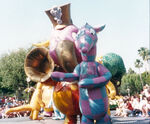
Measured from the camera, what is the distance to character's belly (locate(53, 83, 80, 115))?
4.52 m

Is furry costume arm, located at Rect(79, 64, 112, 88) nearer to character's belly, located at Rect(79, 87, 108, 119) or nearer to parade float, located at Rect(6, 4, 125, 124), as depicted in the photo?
character's belly, located at Rect(79, 87, 108, 119)

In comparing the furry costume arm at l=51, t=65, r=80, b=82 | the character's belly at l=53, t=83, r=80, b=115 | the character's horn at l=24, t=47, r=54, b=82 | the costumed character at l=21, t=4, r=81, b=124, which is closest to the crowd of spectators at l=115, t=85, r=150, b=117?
the costumed character at l=21, t=4, r=81, b=124

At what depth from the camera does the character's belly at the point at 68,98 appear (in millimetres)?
4523

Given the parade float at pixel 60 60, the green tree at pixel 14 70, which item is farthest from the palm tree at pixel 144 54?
the parade float at pixel 60 60

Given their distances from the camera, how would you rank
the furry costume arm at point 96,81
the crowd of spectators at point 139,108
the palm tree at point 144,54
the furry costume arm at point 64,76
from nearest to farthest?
the furry costume arm at point 96,81, the furry costume arm at point 64,76, the crowd of spectators at point 139,108, the palm tree at point 144,54

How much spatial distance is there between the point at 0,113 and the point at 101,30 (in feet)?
39.1

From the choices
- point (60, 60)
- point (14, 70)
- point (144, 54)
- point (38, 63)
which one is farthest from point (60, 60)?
point (144, 54)

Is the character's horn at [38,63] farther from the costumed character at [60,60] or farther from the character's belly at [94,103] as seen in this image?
the character's belly at [94,103]

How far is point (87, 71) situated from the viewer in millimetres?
4020

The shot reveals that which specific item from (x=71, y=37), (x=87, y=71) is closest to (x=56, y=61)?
(x=71, y=37)

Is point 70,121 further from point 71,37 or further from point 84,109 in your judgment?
point 71,37

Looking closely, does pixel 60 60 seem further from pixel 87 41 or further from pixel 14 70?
pixel 14 70

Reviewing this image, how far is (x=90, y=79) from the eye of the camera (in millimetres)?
3727

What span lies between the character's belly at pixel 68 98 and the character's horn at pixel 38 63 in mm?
612
